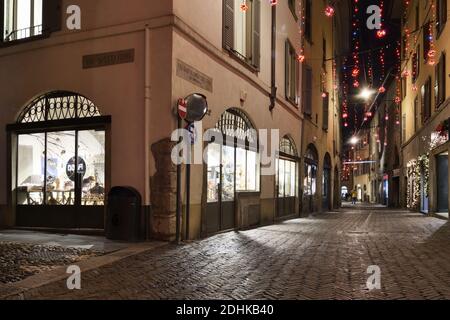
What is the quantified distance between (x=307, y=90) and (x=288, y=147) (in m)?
4.23

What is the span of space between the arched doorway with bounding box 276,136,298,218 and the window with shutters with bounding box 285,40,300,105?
1.78 metres

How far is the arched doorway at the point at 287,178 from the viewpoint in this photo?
16891mm

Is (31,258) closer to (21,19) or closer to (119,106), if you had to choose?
(119,106)

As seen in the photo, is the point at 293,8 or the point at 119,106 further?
the point at 293,8

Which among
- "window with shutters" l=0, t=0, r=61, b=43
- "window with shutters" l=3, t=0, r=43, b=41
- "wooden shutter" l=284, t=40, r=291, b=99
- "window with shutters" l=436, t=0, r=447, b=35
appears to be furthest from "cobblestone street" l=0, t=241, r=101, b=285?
"window with shutters" l=436, t=0, r=447, b=35

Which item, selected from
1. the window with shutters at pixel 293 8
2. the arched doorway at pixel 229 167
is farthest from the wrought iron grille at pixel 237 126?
the window with shutters at pixel 293 8

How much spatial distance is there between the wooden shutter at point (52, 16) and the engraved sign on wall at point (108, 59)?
1.18 meters

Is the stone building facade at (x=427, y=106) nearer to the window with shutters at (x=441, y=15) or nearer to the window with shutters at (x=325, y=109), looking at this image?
the window with shutters at (x=441, y=15)

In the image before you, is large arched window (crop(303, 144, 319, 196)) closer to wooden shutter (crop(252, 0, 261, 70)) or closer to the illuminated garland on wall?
the illuminated garland on wall

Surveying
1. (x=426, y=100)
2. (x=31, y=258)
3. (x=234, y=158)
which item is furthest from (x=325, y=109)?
(x=31, y=258)

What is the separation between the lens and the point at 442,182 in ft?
62.0
